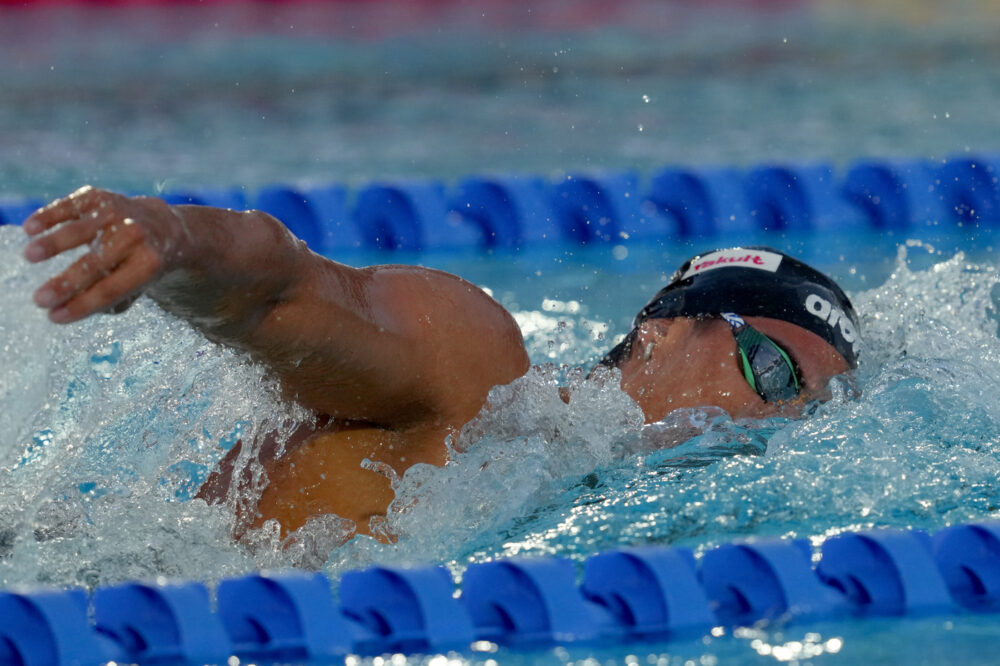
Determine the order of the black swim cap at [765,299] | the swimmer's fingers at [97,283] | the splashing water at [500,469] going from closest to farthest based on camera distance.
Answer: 1. the swimmer's fingers at [97,283]
2. the splashing water at [500,469]
3. the black swim cap at [765,299]

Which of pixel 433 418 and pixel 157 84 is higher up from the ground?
pixel 157 84

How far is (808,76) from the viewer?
7.30 metres

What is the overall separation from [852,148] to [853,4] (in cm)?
509

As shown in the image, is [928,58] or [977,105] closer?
[977,105]

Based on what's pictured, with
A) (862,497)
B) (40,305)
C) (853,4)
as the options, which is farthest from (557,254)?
(853,4)

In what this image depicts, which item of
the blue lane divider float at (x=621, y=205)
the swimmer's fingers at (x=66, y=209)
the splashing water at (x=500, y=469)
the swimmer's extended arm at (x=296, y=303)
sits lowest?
the splashing water at (x=500, y=469)

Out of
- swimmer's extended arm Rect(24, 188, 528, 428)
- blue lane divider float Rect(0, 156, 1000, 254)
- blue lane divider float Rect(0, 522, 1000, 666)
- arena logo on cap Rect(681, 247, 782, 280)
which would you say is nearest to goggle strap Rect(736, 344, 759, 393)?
arena logo on cap Rect(681, 247, 782, 280)

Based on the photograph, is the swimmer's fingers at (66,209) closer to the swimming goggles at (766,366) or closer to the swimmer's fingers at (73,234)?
the swimmer's fingers at (73,234)

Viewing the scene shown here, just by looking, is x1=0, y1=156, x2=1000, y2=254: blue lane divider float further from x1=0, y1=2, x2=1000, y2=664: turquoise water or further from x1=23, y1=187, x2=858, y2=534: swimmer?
x1=23, y1=187, x2=858, y2=534: swimmer

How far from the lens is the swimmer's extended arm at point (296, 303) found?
121 centimetres

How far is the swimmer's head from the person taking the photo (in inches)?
84.6

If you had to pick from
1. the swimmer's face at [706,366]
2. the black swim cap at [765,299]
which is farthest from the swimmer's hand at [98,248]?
the black swim cap at [765,299]

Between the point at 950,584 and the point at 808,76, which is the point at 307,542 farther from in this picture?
the point at 808,76

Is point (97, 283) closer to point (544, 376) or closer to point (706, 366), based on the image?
point (544, 376)
